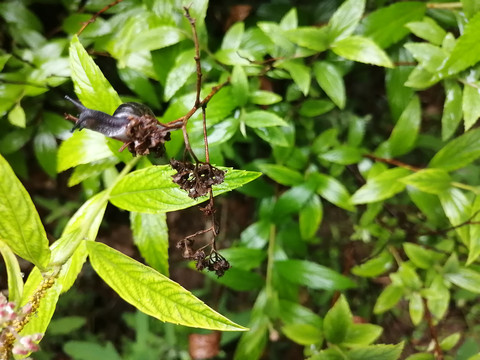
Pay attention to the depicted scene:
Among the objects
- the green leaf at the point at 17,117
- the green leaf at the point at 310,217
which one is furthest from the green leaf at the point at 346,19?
the green leaf at the point at 17,117

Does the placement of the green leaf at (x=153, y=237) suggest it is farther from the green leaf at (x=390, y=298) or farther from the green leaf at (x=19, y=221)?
the green leaf at (x=390, y=298)

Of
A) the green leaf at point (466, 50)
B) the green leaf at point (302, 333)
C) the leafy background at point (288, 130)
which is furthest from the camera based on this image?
the green leaf at point (302, 333)

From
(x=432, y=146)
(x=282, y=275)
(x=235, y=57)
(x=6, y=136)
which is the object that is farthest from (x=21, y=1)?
(x=432, y=146)

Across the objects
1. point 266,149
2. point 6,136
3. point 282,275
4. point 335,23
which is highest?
point 335,23

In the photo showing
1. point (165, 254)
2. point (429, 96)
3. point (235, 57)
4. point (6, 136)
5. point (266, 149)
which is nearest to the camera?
point (165, 254)

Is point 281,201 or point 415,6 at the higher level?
point 415,6

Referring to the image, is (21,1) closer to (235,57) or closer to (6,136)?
(6,136)
